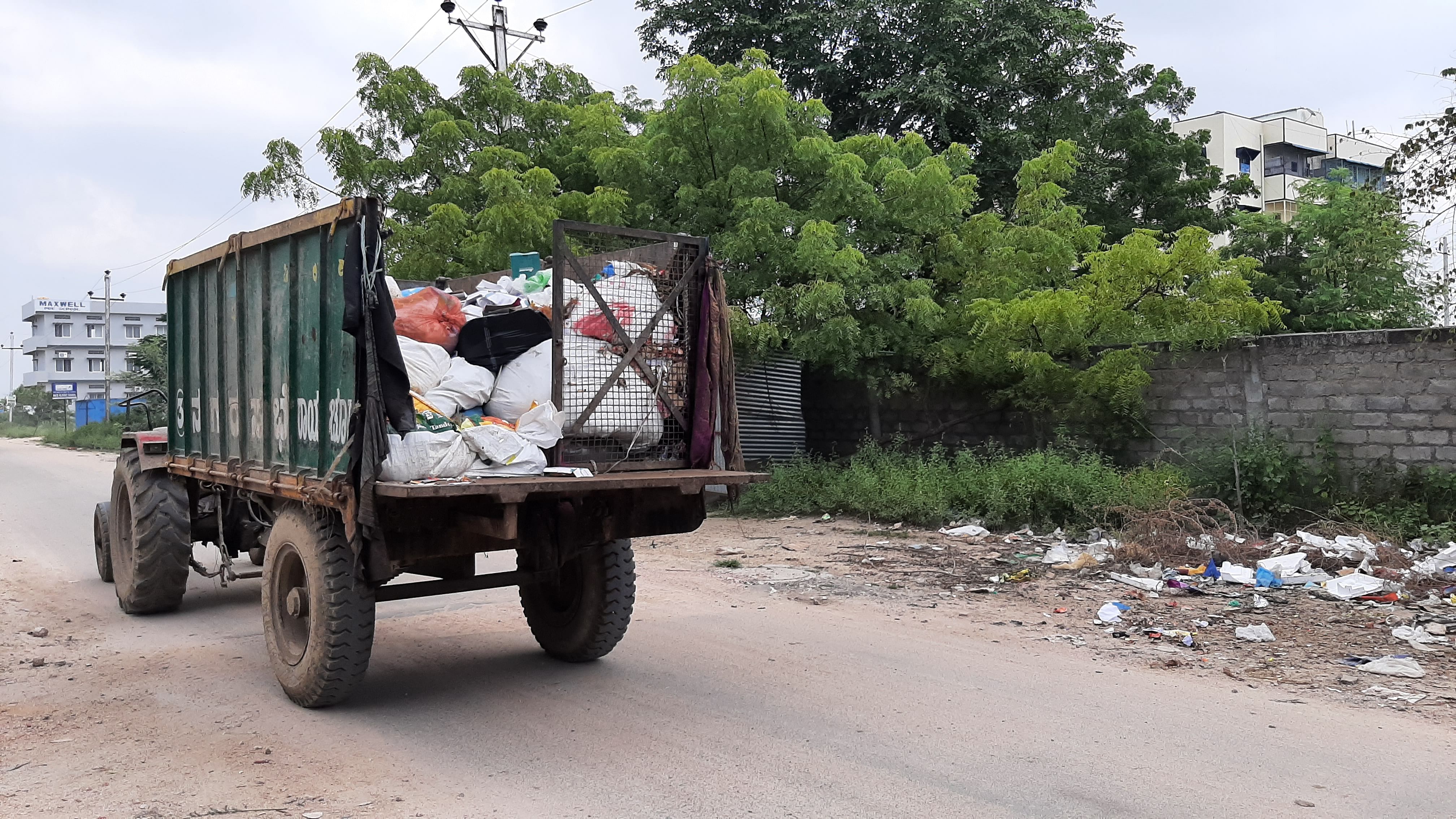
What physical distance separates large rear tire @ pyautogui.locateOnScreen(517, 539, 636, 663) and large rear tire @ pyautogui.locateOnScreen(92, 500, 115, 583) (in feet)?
16.1

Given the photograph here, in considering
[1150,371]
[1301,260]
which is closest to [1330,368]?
[1150,371]

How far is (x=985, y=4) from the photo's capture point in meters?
20.2

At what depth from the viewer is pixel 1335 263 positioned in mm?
13391

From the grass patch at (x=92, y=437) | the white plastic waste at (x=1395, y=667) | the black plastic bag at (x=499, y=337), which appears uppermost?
the black plastic bag at (x=499, y=337)

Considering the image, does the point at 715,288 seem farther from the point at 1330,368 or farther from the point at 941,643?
the point at 1330,368

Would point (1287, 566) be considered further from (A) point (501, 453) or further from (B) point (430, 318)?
(B) point (430, 318)

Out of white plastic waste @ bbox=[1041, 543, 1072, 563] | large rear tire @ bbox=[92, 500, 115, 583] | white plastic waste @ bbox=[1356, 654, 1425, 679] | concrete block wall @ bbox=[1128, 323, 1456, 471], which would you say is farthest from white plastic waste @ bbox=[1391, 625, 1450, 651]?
large rear tire @ bbox=[92, 500, 115, 583]

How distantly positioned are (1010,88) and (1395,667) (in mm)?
16315

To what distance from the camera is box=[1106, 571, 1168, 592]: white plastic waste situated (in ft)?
27.6

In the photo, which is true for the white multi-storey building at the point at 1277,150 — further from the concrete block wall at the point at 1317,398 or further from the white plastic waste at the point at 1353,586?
the white plastic waste at the point at 1353,586

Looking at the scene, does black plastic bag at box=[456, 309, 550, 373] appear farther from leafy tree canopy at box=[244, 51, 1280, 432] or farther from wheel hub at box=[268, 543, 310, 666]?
leafy tree canopy at box=[244, 51, 1280, 432]

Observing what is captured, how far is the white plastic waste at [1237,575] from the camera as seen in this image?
8516 mm

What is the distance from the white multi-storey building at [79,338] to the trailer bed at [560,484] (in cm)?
9154

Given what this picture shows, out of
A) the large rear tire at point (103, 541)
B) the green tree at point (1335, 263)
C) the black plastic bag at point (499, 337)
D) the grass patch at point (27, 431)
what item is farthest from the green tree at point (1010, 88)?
the grass patch at point (27, 431)
